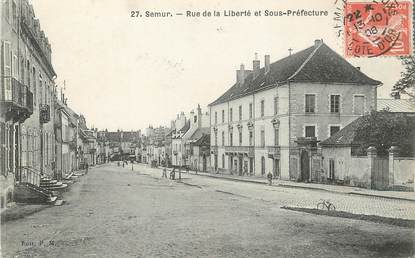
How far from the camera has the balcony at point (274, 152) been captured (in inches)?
1514

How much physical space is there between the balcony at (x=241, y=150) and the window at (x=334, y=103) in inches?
428

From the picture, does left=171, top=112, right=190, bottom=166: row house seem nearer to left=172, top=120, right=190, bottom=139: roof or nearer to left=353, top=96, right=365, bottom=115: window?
left=172, top=120, right=190, bottom=139: roof

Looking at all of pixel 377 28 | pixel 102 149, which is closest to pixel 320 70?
pixel 377 28

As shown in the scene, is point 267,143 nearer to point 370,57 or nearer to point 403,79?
point 403,79

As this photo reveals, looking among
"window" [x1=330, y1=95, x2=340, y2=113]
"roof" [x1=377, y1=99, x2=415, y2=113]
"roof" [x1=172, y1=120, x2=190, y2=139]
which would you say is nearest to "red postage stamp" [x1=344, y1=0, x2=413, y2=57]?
"window" [x1=330, y1=95, x2=340, y2=113]

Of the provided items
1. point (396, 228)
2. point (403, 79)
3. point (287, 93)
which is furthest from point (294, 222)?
point (287, 93)

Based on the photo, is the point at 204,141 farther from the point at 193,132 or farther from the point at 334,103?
the point at 334,103

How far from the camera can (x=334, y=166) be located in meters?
31.1

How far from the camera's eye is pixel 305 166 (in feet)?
115

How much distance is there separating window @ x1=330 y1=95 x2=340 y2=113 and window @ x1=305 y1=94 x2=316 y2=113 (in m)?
1.26

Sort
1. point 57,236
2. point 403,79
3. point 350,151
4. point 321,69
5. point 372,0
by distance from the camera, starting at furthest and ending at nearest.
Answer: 1. point 321,69
2. point 350,151
3. point 403,79
4. point 372,0
5. point 57,236

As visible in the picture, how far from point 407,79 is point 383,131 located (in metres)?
10.3

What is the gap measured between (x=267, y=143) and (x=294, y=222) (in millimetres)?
26559

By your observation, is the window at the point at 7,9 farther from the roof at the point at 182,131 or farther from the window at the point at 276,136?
the roof at the point at 182,131
